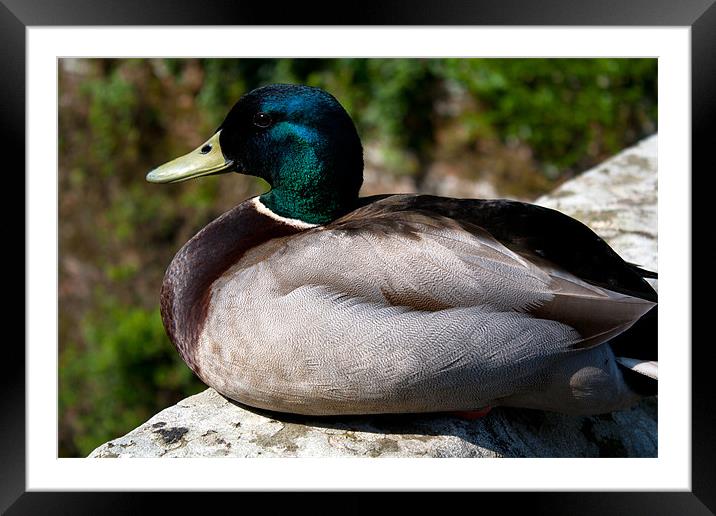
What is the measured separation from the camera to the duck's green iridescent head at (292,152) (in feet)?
9.10

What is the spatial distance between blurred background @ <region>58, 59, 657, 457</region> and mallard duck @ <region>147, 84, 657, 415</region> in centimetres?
239

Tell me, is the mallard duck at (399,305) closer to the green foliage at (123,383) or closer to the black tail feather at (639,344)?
the black tail feather at (639,344)

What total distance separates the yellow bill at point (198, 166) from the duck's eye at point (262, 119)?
0.19 metres

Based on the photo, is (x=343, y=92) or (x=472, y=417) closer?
(x=472, y=417)

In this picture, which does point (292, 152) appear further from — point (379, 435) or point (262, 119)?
point (379, 435)

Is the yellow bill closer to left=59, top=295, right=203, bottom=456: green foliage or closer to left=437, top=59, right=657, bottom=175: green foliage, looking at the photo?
left=59, top=295, right=203, bottom=456: green foliage

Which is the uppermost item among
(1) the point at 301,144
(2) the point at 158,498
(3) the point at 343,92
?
(3) the point at 343,92

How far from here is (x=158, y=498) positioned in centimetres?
265

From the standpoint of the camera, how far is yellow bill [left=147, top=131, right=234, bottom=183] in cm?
295

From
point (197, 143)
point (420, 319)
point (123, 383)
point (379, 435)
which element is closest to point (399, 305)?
point (420, 319)

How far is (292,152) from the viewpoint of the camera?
2.82 m
